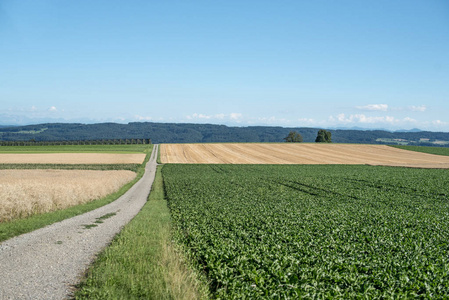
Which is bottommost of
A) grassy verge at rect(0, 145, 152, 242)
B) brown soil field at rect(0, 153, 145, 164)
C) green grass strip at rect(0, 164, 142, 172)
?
green grass strip at rect(0, 164, 142, 172)

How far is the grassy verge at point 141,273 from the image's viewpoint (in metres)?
9.62

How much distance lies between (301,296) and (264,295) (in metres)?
1.00

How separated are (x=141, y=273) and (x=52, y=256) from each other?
4.52 meters

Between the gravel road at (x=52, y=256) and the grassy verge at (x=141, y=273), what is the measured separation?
691 millimetres

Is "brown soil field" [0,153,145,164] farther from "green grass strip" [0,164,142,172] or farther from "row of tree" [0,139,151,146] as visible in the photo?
"row of tree" [0,139,151,146]

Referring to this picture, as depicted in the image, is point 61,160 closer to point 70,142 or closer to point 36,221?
point 70,142

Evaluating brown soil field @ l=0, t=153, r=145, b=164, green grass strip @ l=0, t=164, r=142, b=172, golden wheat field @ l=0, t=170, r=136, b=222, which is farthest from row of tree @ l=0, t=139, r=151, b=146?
golden wheat field @ l=0, t=170, r=136, b=222

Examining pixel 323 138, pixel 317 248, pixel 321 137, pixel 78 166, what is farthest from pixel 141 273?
pixel 321 137

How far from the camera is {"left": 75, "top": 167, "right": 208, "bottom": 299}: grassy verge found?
31.6 ft

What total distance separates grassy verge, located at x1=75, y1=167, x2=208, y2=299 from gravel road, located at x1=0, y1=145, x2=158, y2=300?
0.69 metres

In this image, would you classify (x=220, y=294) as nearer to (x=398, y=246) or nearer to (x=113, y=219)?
(x=398, y=246)

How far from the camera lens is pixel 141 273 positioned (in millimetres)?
11320

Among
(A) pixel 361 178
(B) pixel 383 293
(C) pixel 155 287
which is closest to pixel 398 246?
(B) pixel 383 293

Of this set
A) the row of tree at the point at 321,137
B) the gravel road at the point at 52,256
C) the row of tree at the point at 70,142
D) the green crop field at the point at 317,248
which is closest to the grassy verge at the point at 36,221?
the gravel road at the point at 52,256
